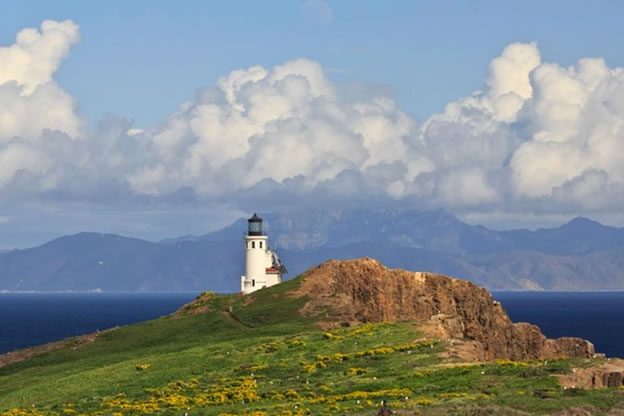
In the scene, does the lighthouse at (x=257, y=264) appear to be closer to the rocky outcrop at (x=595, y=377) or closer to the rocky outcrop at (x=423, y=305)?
the rocky outcrop at (x=423, y=305)

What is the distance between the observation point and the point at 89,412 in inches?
2842

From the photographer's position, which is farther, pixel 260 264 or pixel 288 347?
pixel 260 264

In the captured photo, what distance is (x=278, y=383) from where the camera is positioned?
76.3 meters

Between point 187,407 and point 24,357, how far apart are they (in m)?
44.9

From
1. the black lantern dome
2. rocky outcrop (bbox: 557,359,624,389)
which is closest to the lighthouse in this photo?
the black lantern dome

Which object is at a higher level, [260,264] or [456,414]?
[260,264]

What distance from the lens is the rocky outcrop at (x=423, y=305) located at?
110 m

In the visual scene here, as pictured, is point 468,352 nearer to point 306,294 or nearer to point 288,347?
point 288,347

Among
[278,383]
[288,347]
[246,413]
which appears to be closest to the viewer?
[246,413]

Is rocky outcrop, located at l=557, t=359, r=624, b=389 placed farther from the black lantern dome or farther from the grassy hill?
the black lantern dome

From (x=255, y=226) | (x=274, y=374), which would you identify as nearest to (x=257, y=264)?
(x=255, y=226)

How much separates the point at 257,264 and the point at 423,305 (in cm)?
3393

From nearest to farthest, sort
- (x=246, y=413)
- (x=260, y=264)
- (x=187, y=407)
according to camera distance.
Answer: (x=246, y=413)
(x=187, y=407)
(x=260, y=264)

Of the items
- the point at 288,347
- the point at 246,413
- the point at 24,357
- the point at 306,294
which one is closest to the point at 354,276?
the point at 306,294
